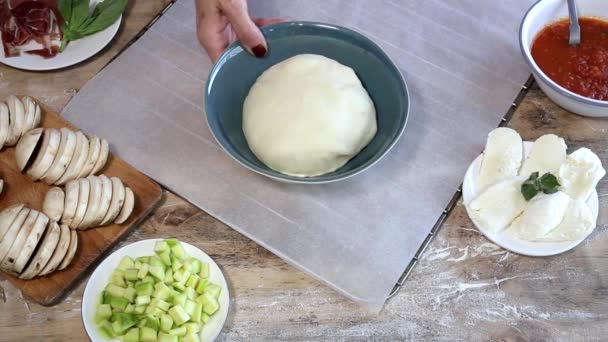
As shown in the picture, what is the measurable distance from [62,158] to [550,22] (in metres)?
1.41

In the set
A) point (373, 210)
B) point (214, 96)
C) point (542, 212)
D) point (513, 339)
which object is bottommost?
point (513, 339)

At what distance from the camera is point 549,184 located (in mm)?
1464

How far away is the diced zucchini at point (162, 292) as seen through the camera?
1397 mm

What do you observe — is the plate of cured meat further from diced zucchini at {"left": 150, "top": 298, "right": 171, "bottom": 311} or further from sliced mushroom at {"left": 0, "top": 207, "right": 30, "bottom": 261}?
diced zucchini at {"left": 150, "top": 298, "right": 171, "bottom": 311}

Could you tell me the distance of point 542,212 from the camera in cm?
144

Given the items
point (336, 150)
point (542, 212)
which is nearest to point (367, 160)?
point (336, 150)

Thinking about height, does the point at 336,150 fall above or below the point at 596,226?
above

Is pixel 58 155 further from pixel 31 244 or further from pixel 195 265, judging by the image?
pixel 195 265

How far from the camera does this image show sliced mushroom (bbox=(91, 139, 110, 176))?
161cm

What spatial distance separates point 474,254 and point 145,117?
3.30 feet

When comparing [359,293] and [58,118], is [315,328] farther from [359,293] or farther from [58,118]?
[58,118]

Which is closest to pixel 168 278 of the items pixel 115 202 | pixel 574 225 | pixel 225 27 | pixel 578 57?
pixel 115 202

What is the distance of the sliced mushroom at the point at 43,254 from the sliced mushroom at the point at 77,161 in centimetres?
16

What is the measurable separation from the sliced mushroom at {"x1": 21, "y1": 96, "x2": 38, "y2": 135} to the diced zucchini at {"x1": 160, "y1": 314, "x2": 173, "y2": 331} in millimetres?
679
